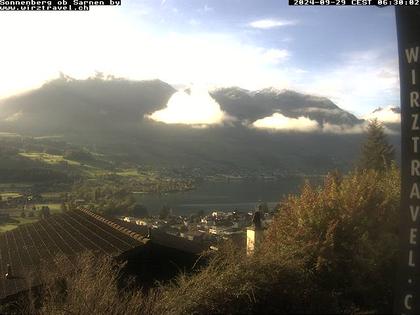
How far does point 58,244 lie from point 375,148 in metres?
22.8

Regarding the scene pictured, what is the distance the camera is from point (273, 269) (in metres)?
8.59

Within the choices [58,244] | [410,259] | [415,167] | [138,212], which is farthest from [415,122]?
[138,212]

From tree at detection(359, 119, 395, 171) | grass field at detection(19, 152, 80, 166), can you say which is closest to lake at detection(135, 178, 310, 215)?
tree at detection(359, 119, 395, 171)

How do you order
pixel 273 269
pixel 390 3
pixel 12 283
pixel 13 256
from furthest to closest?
pixel 13 256, pixel 12 283, pixel 273 269, pixel 390 3

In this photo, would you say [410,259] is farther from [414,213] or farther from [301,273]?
[301,273]

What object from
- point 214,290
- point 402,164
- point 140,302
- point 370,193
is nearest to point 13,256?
point 140,302

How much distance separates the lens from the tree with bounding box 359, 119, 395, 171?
30891 millimetres

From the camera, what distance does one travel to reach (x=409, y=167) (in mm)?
3959

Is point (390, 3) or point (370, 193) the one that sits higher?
point (390, 3)

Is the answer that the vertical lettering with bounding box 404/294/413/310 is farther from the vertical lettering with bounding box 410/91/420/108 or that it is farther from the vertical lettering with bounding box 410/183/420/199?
the vertical lettering with bounding box 410/91/420/108

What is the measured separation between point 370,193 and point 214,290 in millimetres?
5346

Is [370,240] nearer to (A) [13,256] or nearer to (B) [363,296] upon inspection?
(B) [363,296]

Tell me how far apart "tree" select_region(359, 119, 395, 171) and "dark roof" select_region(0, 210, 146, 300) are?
60.3 ft

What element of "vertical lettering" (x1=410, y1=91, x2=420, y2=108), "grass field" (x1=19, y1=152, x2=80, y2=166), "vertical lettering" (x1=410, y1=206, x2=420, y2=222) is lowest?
"grass field" (x1=19, y1=152, x2=80, y2=166)
